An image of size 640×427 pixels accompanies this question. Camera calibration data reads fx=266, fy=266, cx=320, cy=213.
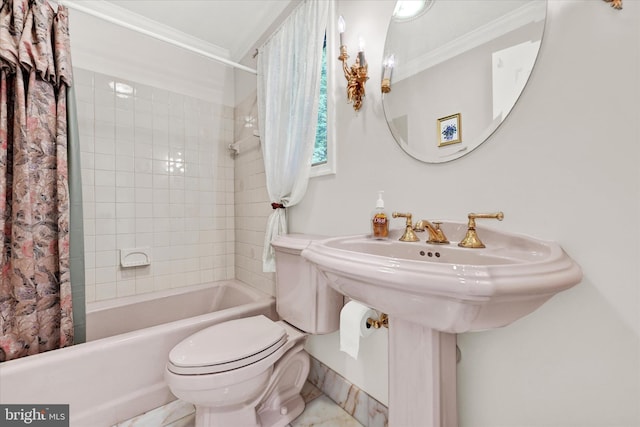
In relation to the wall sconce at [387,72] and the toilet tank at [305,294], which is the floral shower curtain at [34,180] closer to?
the toilet tank at [305,294]

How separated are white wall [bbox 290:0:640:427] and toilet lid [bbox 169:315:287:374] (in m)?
0.75

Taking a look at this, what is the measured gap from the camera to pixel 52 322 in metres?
1.27

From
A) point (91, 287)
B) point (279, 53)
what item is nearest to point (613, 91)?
point (279, 53)

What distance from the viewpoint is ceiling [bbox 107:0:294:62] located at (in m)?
1.77

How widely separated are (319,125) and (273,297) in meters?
1.11

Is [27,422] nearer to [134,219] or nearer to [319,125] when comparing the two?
[134,219]

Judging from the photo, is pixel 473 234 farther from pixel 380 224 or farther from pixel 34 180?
pixel 34 180

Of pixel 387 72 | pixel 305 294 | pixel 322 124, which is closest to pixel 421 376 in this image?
pixel 305 294

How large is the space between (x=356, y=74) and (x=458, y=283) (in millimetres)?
1014

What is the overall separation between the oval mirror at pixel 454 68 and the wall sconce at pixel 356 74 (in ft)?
0.32

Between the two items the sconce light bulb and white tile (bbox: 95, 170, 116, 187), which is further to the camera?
white tile (bbox: 95, 170, 116, 187)

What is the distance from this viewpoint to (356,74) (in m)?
1.16

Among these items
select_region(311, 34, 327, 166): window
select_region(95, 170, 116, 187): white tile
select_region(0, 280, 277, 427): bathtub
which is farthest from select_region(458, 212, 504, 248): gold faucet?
select_region(95, 170, 116, 187): white tile

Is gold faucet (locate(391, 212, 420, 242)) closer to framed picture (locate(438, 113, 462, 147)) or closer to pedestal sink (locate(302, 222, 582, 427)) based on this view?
pedestal sink (locate(302, 222, 582, 427))
